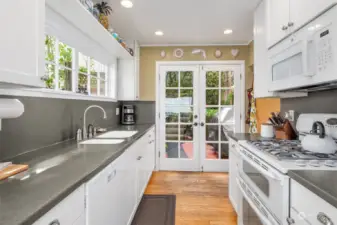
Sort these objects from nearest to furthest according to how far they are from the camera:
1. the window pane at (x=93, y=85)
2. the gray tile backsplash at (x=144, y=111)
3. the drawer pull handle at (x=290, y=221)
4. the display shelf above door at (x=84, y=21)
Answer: the drawer pull handle at (x=290, y=221) < the display shelf above door at (x=84, y=21) < the window pane at (x=93, y=85) < the gray tile backsplash at (x=144, y=111)

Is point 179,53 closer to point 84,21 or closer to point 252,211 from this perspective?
point 84,21

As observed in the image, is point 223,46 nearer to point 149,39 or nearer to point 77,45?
point 149,39

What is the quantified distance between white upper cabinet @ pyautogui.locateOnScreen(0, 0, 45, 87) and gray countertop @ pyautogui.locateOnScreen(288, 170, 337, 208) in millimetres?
1327

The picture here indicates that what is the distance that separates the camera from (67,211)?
87cm

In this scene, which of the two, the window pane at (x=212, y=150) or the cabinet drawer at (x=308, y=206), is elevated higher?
the cabinet drawer at (x=308, y=206)

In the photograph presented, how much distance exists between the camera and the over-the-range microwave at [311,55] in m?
1.25

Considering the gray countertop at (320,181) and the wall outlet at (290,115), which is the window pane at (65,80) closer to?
the gray countertop at (320,181)

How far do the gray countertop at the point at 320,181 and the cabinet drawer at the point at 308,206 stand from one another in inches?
1.1

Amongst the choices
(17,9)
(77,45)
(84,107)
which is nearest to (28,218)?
(17,9)

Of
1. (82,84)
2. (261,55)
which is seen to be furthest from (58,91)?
(261,55)

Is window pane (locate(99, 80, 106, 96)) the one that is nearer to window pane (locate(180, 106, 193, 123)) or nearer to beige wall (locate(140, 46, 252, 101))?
beige wall (locate(140, 46, 252, 101))

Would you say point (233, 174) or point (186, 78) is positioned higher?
point (186, 78)

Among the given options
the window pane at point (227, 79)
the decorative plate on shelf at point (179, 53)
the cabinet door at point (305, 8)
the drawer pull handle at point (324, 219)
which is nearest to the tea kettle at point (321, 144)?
the drawer pull handle at point (324, 219)

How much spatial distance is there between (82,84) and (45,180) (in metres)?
1.80
